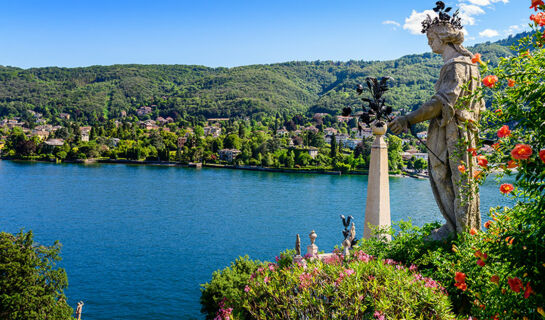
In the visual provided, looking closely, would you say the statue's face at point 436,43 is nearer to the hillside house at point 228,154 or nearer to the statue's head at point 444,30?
the statue's head at point 444,30

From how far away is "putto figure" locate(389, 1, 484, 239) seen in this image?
5660 millimetres

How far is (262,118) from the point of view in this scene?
13825 cm

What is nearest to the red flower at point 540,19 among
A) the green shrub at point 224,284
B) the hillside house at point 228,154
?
the green shrub at point 224,284

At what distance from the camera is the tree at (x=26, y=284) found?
38.3 ft

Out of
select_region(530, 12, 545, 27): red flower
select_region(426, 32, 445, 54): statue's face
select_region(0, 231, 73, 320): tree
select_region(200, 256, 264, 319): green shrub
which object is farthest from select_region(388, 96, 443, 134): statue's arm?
select_region(0, 231, 73, 320): tree

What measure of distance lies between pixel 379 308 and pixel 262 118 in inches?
5306

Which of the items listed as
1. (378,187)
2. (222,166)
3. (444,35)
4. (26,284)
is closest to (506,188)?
(444,35)

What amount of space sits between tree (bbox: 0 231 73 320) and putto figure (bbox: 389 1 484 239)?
10304mm

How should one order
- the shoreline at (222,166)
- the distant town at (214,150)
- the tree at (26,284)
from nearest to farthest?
the tree at (26,284) < the shoreline at (222,166) < the distant town at (214,150)

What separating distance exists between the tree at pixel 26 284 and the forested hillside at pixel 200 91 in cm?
11163

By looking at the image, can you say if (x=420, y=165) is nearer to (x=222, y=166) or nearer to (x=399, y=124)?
(x=222, y=166)

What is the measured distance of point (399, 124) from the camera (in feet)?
19.5

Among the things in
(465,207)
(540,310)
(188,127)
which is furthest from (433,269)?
(188,127)

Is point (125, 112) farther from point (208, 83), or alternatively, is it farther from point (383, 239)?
point (383, 239)
